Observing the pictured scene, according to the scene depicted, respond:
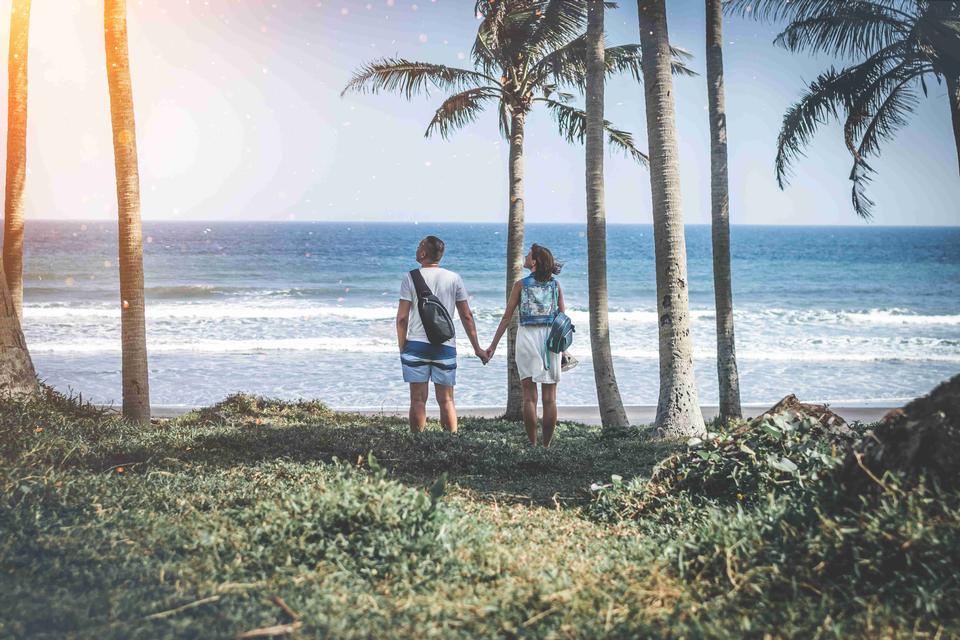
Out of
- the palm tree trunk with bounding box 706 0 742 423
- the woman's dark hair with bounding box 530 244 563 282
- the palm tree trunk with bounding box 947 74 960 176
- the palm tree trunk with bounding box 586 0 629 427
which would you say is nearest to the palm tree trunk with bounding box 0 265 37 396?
the woman's dark hair with bounding box 530 244 563 282

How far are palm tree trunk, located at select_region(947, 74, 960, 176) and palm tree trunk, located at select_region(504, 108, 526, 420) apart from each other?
5.78 metres

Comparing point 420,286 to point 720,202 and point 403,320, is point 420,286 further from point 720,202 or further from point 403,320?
point 720,202

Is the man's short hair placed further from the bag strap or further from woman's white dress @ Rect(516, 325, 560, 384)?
woman's white dress @ Rect(516, 325, 560, 384)

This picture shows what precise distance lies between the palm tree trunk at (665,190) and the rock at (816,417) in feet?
7.94

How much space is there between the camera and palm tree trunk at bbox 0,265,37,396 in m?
6.32

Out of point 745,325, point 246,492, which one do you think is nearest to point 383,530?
point 246,492

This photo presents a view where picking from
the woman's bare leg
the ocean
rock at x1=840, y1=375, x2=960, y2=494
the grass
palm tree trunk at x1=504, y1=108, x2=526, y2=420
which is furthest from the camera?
the ocean

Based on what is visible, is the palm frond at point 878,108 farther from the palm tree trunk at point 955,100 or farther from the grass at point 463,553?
the grass at point 463,553

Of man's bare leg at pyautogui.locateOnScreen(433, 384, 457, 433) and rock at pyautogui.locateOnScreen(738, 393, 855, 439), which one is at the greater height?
rock at pyautogui.locateOnScreen(738, 393, 855, 439)

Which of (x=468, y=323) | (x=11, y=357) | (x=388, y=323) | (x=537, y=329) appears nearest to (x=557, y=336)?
(x=537, y=329)

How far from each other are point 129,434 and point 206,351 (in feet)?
53.0

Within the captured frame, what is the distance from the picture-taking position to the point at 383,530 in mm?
3379

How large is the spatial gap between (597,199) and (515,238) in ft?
6.15

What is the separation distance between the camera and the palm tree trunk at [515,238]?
10.9 meters
